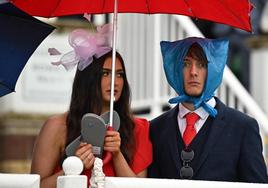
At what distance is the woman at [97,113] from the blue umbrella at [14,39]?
302mm

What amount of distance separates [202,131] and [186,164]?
206mm

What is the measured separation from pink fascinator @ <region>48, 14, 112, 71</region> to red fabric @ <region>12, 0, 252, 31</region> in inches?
Result: 3.7

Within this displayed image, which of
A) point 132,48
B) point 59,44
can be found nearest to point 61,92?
point 59,44

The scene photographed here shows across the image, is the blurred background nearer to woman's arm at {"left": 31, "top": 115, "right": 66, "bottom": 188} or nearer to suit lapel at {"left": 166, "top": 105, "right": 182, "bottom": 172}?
suit lapel at {"left": 166, "top": 105, "right": 182, "bottom": 172}

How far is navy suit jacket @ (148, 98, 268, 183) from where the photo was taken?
7.00 m

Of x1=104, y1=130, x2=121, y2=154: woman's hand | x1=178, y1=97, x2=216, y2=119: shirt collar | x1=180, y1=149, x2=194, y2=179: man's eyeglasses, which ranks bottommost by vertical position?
x1=180, y1=149, x2=194, y2=179: man's eyeglasses

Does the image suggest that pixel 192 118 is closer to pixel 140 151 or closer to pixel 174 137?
pixel 174 137

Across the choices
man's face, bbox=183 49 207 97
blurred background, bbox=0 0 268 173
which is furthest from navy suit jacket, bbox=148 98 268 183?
blurred background, bbox=0 0 268 173

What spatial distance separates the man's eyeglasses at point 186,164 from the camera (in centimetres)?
700

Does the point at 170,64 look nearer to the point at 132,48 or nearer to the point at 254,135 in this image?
the point at 254,135

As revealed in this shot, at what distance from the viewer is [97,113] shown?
280 inches

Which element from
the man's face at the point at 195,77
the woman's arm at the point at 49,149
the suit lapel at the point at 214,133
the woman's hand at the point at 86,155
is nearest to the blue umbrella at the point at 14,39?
the woman's arm at the point at 49,149

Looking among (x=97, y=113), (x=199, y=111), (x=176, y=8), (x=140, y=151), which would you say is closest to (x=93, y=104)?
(x=97, y=113)

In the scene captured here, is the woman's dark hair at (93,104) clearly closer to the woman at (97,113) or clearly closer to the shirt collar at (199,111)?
the woman at (97,113)
